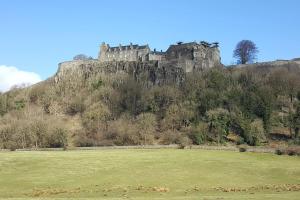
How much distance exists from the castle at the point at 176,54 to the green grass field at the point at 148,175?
52.6m

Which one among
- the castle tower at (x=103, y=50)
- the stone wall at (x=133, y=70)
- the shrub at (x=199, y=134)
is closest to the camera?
the shrub at (x=199, y=134)

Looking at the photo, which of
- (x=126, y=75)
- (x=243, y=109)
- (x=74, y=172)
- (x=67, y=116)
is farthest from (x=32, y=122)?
(x=74, y=172)

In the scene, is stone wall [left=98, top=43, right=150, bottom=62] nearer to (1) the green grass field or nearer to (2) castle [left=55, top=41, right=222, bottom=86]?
(2) castle [left=55, top=41, right=222, bottom=86]

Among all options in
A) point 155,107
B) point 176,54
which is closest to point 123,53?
point 176,54

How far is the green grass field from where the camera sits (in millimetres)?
39281

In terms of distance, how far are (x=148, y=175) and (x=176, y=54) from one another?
255 feet

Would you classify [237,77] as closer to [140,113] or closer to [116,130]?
[140,113]

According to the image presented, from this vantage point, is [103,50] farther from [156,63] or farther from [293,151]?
[293,151]

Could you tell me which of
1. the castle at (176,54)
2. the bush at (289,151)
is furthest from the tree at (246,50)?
the bush at (289,151)

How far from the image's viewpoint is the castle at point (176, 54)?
385 ft

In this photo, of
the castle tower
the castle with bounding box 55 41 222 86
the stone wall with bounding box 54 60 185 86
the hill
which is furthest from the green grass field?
the castle tower

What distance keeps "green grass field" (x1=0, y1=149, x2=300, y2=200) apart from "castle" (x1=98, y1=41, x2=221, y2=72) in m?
52.6

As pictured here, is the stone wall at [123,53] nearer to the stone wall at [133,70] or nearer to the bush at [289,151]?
the stone wall at [133,70]

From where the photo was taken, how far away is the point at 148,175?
49688 millimetres
